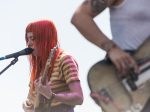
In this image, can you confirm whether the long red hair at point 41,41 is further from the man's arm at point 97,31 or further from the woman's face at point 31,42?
the man's arm at point 97,31

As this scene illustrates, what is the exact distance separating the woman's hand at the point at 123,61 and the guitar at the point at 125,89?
1.6 inches

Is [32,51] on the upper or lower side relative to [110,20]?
lower

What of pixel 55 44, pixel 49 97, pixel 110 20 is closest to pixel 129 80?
pixel 110 20

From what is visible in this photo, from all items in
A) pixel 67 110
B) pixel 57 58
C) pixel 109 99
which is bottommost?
pixel 67 110

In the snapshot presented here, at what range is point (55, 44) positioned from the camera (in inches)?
146

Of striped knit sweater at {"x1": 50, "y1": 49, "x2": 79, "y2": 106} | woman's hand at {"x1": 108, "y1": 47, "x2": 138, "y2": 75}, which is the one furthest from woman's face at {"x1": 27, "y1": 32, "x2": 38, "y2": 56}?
woman's hand at {"x1": 108, "y1": 47, "x2": 138, "y2": 75}

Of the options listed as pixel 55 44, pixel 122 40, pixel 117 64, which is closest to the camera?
pixel 117 64

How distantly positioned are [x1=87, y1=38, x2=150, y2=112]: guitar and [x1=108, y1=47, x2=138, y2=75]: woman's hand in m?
0.04

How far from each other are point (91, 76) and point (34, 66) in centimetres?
144

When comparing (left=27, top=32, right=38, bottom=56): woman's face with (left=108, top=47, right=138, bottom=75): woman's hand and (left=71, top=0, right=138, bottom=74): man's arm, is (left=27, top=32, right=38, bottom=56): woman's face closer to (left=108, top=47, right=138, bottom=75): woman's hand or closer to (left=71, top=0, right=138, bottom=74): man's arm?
(left=71, top=0, right=138, bottom=74): man's arm

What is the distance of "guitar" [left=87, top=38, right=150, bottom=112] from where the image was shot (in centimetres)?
225

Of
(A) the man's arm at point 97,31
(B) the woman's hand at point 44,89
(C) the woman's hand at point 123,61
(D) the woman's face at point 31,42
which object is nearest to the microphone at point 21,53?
(D) the woman's face at point 31,42

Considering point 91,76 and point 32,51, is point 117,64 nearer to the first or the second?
point 91,76

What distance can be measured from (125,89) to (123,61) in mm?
148
